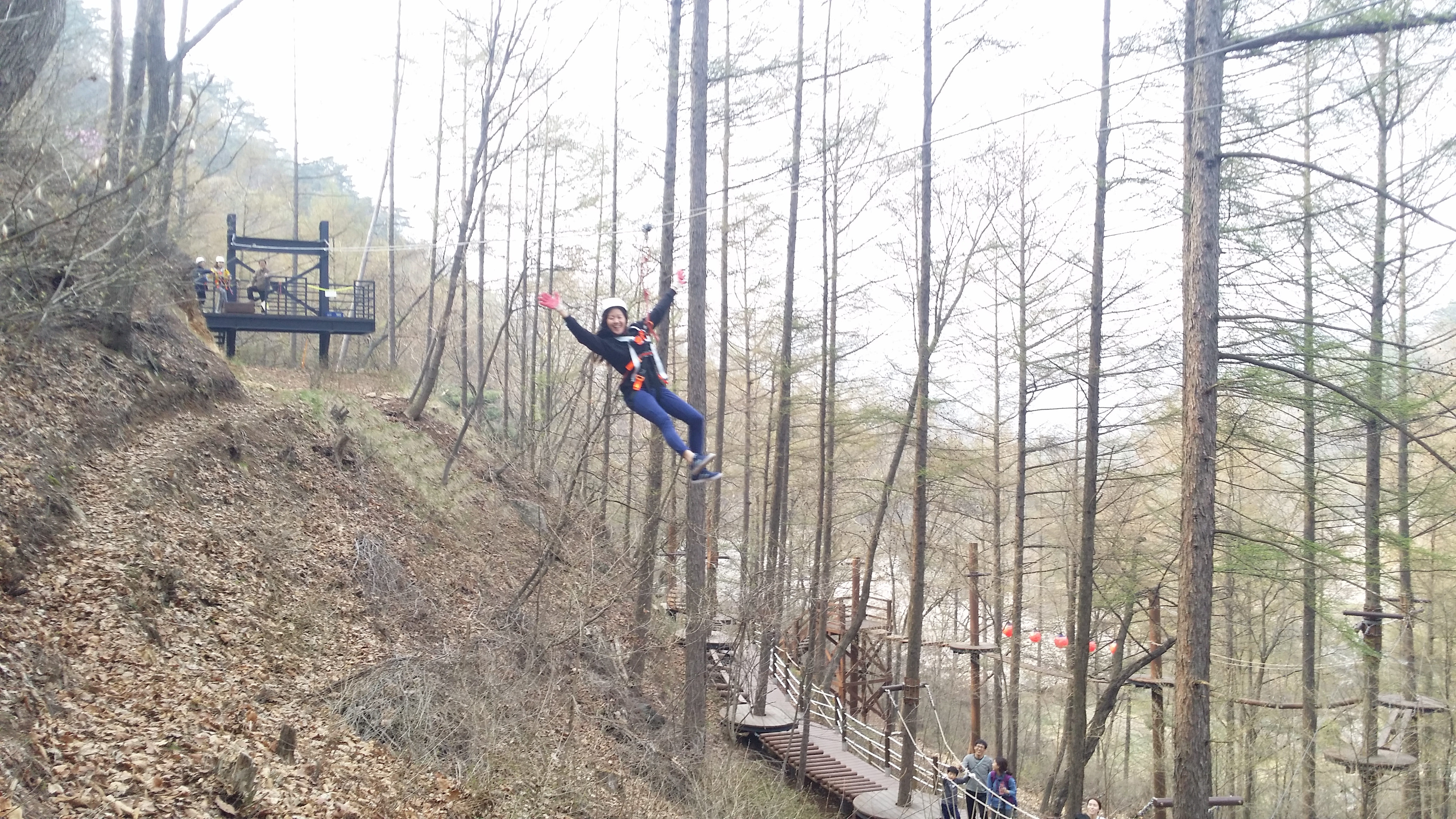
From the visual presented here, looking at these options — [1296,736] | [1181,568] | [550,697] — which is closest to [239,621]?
[550,697]

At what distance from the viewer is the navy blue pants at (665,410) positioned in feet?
24.6

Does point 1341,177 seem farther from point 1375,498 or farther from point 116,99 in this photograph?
point 116,99

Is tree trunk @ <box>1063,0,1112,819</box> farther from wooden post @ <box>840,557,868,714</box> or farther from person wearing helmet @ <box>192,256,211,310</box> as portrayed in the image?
person wearing helmet @ <box>192,256,211,310</box>

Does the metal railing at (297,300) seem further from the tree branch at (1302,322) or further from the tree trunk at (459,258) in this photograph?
the tree branch at (1302,322)

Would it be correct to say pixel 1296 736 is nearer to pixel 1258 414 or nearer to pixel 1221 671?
pixel 1221 671

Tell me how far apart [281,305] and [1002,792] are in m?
17.0

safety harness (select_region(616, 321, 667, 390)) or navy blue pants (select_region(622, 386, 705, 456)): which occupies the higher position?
safety harness (select_region(616, 321, 667, 390))

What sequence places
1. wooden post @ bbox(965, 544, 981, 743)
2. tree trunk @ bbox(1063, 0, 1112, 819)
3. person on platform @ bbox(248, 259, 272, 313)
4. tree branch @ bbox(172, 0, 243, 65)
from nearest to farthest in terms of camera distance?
tree branch @ bbox(172, 0, 243, 65) → tree trunk @ bbox(1063, 0, 1112, 819) → person on platform @ bbox(248, 259, 272, 313) → wooden post @ bbox(965, 544, 981, 743)

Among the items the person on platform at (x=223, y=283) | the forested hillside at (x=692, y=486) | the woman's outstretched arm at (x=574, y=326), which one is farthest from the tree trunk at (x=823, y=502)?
the person on platform at (x=223, y=283)

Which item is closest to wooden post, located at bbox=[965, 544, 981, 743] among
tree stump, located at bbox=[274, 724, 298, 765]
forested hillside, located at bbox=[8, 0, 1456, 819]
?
forested hillside, located at bbox=[8, 0, 1456, 819]

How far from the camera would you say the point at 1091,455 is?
1364cm

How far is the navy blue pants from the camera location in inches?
295

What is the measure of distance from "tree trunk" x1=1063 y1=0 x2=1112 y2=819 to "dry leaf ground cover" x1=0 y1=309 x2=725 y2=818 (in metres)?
6.56

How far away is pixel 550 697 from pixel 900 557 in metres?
29.7
